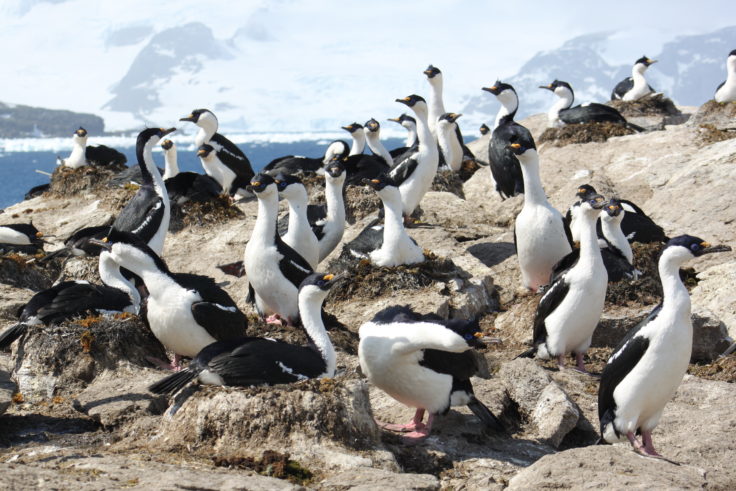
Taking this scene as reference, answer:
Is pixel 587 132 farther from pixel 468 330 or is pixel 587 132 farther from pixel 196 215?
pixel 468 330

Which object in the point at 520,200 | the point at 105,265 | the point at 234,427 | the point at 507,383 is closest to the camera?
the point at 234,427

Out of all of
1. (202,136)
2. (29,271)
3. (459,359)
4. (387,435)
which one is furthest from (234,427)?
(202,136)

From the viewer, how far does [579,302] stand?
8664mm

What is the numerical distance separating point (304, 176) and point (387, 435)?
31.0ft

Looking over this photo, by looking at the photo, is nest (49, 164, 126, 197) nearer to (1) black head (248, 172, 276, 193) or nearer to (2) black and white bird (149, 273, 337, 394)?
(1) black head (248, 172, 276, 193)

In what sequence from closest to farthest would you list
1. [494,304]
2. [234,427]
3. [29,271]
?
[234,427], [494,304], [29,271]

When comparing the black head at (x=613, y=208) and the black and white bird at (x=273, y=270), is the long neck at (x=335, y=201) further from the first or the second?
the black head at (x=613, y=208)

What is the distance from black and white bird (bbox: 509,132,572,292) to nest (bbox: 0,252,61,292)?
6027mm

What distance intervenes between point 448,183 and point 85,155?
20.9 feet

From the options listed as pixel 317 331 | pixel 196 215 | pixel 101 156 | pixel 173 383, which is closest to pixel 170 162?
pixel 101 156

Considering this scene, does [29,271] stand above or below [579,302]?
below

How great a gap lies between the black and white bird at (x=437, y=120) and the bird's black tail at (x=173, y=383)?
10.5 m

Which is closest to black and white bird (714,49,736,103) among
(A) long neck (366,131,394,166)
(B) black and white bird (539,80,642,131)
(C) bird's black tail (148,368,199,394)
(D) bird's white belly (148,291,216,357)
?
(B) black and white bird (539,80,642,131)

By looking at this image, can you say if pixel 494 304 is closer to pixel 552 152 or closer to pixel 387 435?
pixel 387 435
